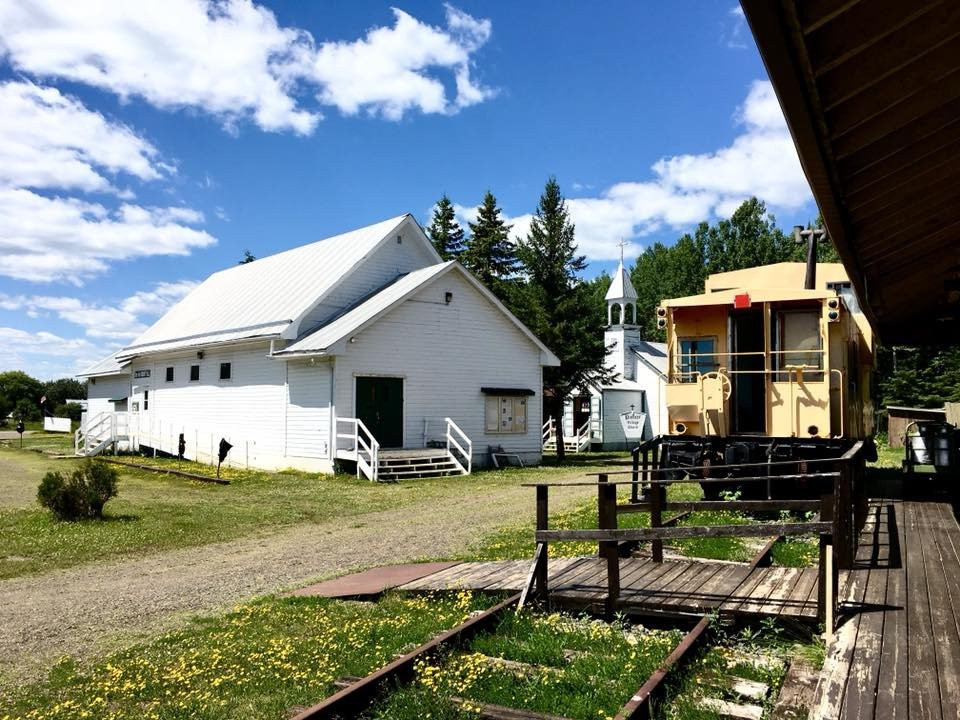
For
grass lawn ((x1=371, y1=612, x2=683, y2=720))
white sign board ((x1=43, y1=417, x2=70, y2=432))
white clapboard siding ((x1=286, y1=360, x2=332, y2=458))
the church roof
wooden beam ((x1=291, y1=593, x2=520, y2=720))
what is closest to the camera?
wooden beam ((x1=291, y1=593, x2=520, y2=720))

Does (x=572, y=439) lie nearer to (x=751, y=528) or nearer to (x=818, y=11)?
(x=751, y=528)

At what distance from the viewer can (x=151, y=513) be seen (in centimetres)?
1463

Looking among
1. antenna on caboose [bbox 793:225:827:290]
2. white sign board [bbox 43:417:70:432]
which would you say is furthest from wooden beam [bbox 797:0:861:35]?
white sign board [bbox 43:417:70:432]

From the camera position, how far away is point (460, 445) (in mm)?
24797

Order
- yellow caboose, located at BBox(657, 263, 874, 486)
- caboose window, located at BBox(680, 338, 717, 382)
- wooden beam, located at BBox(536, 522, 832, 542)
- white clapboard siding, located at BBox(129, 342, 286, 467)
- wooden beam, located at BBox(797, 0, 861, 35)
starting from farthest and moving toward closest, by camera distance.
→ white clapboard siding, located at BBox(129, 342, 286, 467) < caboose window, located at BBox(680, 338, 717, 382) < yellow caboose, located at BBox(657, 263, 874, 486) < wooden beam, located at BBox(536, 522, 832, 542) < wooden beam, located at BBox(797, 0, 861, 35)

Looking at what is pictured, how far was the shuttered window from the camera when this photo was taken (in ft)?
85.5

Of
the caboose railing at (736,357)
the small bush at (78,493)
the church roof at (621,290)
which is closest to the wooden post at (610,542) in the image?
the caboose railing at (736,357)

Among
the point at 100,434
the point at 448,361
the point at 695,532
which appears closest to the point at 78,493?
the point at 695,532

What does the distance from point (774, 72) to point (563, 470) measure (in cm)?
2165

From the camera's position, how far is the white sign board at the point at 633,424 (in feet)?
129

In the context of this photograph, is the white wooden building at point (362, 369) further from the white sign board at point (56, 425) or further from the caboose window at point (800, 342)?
the white sign board at point (56, 425)

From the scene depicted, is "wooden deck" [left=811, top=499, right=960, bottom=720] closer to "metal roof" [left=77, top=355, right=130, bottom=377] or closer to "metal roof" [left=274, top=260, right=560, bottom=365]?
"metal roof" [left=274, top=260, right=560, bottom=365]

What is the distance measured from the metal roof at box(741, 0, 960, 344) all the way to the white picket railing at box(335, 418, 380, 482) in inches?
597

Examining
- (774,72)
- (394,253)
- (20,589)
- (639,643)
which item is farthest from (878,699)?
(394,253)
